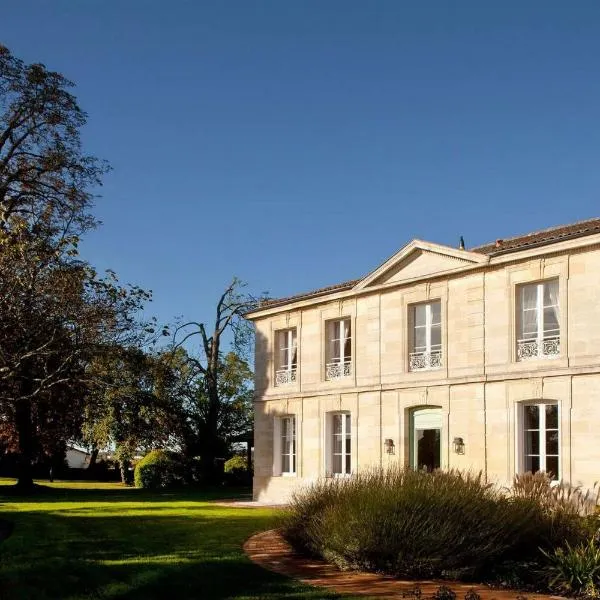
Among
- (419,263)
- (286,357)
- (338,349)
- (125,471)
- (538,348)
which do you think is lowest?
(125,471)

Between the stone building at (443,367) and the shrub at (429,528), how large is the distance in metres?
4.39

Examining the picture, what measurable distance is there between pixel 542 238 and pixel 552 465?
17.7ft

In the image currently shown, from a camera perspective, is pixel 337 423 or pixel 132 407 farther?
pixel 132 407

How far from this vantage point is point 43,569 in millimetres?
12414

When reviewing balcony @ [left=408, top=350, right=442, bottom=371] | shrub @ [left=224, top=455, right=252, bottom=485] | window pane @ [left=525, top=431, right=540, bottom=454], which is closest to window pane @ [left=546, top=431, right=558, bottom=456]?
window pane @ [left=525, top=431, right=540, bottom=454]

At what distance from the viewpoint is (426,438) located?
2348 cm

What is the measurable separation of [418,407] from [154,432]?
17368mm

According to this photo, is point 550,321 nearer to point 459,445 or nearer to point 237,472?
point 459,445

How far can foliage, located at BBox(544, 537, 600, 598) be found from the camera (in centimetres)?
1102

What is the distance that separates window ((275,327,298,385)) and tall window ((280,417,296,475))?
1.31 metres

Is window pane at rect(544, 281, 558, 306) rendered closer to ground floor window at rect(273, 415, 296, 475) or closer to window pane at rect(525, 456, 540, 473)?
window pane at rect(525, 456, 540, 473)

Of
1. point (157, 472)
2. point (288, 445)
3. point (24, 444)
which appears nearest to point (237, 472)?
point (157, 472)

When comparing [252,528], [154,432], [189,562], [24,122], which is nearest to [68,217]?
[24,122]

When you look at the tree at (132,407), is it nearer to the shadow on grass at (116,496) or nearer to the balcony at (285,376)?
the shadow on grass at (116,496)
